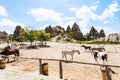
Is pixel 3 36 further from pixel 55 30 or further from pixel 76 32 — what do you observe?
pixel 76 32

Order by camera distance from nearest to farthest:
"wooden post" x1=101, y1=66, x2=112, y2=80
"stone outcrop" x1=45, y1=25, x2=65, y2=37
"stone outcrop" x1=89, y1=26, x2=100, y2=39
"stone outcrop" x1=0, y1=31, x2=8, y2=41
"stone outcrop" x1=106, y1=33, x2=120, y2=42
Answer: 1. "wooden post" x1=101, y1=66, x2=112, y2=80
2. "stone outcrop" x1=106, y1=33, x2=120, y2=42
3. "stone outcrop" x1=45, y1=25, x2=65, y2=37
4. "stone outcrop" x1=89, y1=26, x2=100, y2=39
5. "stone outcrop" x1=0, y1=31, x2=8, y2=41

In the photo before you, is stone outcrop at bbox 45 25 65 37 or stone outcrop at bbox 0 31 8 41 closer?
stone outcrop at bbox 45 25 65 37

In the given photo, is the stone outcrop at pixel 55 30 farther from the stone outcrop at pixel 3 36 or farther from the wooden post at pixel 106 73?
the wooden post at pixel 106 73

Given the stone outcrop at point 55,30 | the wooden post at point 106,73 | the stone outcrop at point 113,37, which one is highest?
the stone outcrop at point 55,30

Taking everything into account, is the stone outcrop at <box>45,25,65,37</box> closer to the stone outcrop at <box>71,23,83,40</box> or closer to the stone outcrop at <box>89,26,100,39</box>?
the stone outcrop at <box>71,23,83,40</box>

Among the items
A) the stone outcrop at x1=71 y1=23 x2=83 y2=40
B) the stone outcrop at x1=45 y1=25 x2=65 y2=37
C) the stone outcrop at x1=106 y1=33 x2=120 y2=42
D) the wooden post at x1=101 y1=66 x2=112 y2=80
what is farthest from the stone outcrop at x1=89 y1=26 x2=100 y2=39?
the wooden post at x1=101 y1=66 x2=112 y2=80

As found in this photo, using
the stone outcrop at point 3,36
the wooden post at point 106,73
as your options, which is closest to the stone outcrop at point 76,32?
the stone outcrop at point 3,36

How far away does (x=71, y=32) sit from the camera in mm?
121125

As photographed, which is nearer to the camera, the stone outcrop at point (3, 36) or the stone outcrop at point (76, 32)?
the stone outcrop at point (76, 32)

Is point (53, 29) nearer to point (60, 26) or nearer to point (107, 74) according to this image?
point (60, 26)

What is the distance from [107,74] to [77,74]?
18.1ft

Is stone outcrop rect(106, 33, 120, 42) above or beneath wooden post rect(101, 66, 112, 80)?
above

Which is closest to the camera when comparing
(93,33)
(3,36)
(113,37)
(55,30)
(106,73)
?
(106,73)

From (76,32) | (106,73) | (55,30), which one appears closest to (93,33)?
(76,32)
